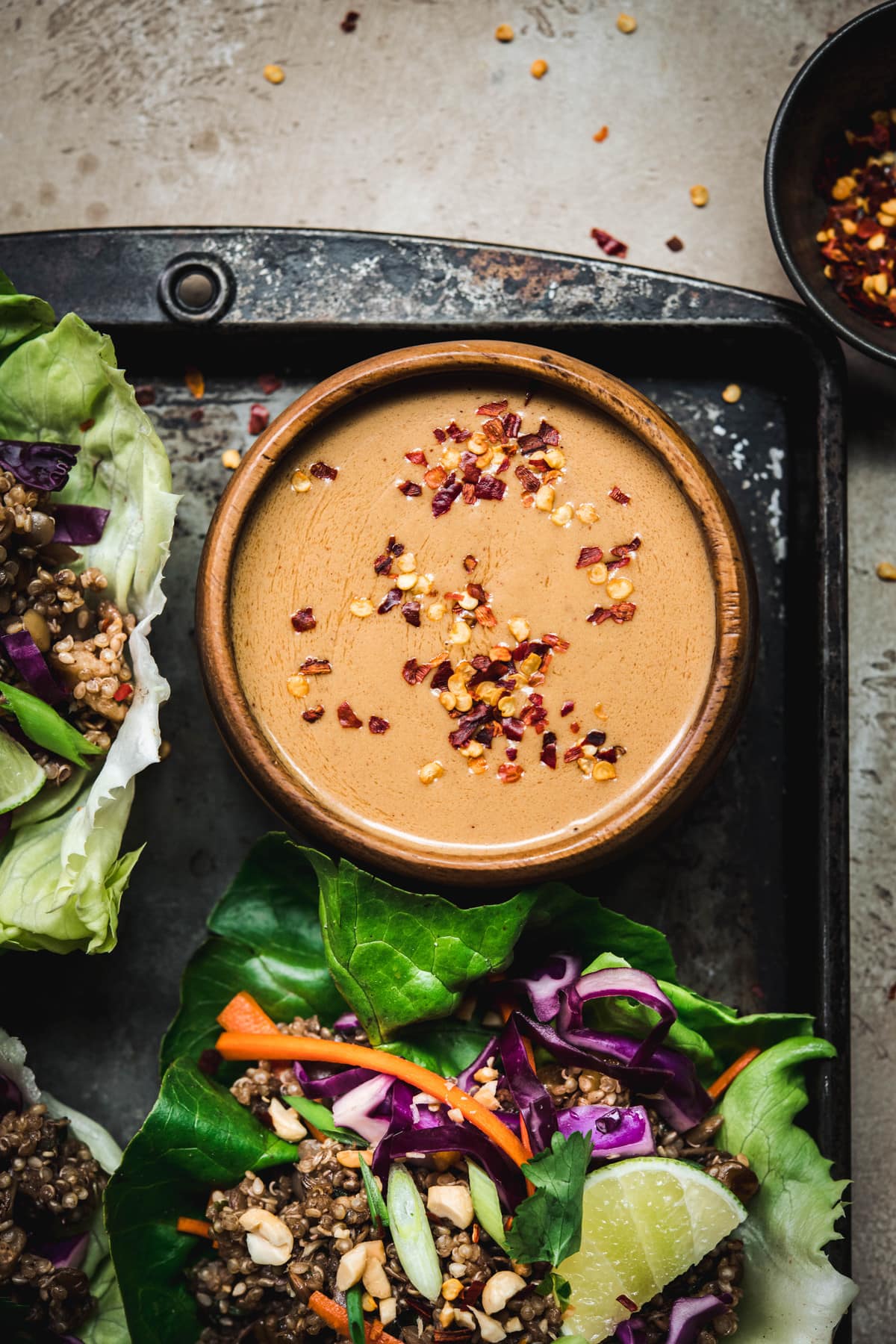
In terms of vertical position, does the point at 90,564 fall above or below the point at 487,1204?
above

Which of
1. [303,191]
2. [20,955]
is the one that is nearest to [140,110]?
[303,191]

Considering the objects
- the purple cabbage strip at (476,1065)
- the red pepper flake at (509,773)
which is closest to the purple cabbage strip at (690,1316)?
the purple cabbage strip at (476,1065)

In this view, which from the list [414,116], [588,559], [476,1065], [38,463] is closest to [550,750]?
[588,559]

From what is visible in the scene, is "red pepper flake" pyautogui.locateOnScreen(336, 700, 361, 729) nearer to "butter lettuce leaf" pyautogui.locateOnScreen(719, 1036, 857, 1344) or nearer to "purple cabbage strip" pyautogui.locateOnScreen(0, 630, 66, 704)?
"purple cabbage strip" pyautogui.locateOnScreen(0, 630, 66, 704)

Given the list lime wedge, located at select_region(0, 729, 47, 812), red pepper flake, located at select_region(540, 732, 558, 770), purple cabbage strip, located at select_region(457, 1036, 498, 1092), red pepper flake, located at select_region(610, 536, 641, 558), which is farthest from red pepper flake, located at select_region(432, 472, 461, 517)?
purple cabbage strip, located at select_region(457, 1036, 498, 1092)

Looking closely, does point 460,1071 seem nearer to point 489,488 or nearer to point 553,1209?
point 553,1209

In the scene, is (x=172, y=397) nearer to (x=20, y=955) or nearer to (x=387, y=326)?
(x=387, y=326)

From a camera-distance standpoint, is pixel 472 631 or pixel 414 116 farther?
pixel 414 116

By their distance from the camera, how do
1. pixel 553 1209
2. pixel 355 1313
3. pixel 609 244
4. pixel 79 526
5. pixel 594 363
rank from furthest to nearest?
pixel 609 244 < pixel 594 363 < pixel 79 526 < pixel 355 1313 < pixel 553 1209
